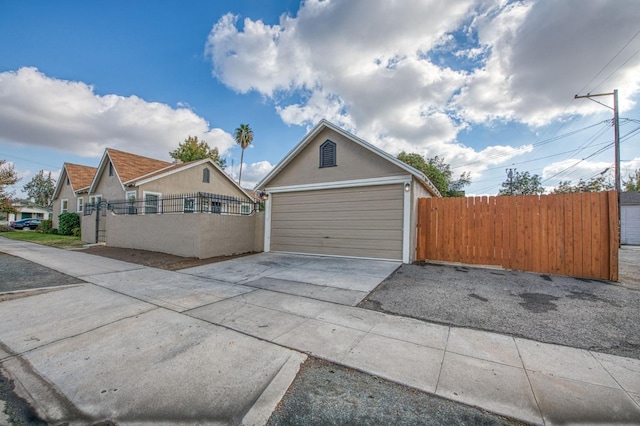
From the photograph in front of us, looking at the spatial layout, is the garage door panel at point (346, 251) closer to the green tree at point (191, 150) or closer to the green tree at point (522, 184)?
the green tree at point (191, 150)

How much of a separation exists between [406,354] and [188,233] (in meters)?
9.07

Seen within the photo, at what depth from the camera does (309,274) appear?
7055mm

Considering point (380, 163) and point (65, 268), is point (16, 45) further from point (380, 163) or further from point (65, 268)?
point (380, 163)

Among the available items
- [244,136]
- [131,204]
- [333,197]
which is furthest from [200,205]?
[244,136]

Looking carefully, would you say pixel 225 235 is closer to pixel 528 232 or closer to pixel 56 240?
pixel 528 232

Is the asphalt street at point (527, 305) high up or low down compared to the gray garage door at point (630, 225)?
down

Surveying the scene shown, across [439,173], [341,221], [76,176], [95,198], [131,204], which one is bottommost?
[341,221]

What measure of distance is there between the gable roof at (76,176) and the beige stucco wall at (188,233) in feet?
40.1

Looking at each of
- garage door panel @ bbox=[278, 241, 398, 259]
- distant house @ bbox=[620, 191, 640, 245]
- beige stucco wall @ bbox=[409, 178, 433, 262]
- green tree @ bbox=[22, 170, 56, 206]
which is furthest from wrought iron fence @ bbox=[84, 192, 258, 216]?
green tree @ bbox=[22, 170, 56, 206]

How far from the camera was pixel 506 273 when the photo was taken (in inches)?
279

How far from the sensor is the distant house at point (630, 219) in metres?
18.1

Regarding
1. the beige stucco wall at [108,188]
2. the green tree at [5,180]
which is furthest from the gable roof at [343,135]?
the green tree at [5,180]

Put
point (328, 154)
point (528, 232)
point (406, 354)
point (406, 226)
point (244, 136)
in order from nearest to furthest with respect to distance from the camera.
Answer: point (406, 354)
point (528, 232)
point (406, 226)
point (328, 154)
point (244, 136)

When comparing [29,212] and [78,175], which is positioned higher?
[78,175]
